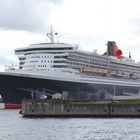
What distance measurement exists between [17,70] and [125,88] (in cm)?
3238

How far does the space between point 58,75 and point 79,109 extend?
39177 mm

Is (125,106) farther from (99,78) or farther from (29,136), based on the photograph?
(99,78)

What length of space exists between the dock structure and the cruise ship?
2723 cm

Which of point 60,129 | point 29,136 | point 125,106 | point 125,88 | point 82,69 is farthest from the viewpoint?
point 125,88

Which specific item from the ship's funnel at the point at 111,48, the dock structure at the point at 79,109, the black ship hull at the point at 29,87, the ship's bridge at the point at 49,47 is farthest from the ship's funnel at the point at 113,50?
the dock structure at the point at 79,109

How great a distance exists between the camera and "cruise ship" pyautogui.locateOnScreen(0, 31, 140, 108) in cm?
12256

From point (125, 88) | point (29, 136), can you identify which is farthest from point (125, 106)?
point (125, 88)

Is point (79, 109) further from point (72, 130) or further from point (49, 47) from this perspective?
point (49, 47)

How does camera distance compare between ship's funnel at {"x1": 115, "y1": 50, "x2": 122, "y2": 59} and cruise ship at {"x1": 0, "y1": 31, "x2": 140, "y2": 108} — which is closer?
cruise ship at {"x1": 0, "y1": 31, "x2": 140, "y2": 108}

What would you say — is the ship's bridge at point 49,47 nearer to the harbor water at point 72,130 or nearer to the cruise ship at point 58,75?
the cruise ship at point 58,75

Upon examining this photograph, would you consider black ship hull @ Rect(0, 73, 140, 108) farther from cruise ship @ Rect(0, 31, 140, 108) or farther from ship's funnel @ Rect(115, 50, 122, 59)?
ship's funnel @ Rect(115, 50, 122, 59)

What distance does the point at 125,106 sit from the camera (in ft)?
268

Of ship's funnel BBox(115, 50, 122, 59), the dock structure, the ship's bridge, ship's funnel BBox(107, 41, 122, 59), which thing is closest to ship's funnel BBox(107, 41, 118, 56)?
ship's funnel BBox(107, 41, 122, 59)

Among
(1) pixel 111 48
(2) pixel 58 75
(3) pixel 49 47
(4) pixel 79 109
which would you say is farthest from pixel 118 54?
(4) pixel 79 109
